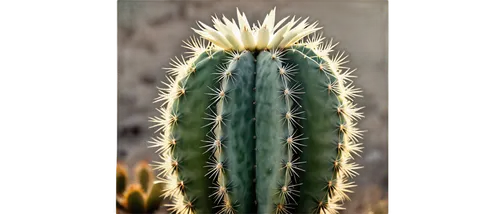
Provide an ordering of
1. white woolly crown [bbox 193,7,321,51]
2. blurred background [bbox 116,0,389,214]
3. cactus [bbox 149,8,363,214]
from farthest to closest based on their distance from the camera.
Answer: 1. blurred background [bbox 116,0,389,214]
2. white woolly crown [bbox 193,7,321,51]
3. cactus [bbox 149,8,363,214]

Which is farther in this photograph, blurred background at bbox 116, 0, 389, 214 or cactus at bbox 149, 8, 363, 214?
blurred background at bbox 116, 0, 389, 214

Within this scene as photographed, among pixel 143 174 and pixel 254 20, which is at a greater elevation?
pixel 254 20

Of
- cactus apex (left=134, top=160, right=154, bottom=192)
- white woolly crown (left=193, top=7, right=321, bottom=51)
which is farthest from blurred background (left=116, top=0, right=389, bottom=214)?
white woolly crown (left=193, top=7, right=321, bottom=51)

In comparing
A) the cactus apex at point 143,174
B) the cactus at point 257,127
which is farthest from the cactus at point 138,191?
the cactus at point 257,127

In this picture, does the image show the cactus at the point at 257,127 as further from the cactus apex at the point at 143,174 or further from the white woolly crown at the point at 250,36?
the cactus apex at the point at 143,174

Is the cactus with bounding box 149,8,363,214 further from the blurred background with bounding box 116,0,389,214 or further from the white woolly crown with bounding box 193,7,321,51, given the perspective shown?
the blurred background with bounding box 116,0,389,214

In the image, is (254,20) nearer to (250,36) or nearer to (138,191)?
(250,36)

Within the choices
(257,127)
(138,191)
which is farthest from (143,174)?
(257,127)
